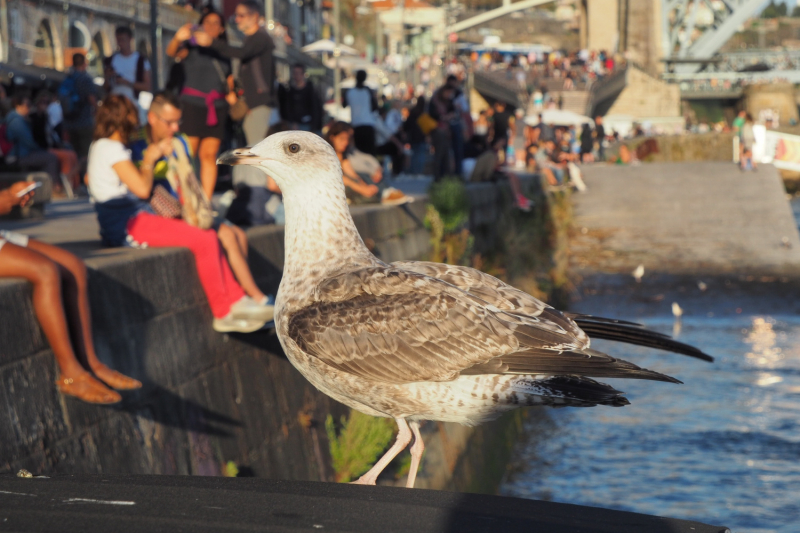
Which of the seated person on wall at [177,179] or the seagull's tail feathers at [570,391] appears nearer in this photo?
the seagull's tail feathers at [570,391]

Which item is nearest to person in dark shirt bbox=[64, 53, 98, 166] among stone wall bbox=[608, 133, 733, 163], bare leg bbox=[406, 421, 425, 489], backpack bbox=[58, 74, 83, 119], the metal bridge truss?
backpack bbox=[58, 74, 83, 119]

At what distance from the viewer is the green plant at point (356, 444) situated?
8.04 metres

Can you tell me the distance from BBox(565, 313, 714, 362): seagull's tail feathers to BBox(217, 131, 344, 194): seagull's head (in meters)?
1.07

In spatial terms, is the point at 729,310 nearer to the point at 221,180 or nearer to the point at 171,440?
the point at 221,180

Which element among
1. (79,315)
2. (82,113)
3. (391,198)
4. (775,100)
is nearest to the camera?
(79,315)

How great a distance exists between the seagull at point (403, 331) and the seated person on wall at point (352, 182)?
6574 mm

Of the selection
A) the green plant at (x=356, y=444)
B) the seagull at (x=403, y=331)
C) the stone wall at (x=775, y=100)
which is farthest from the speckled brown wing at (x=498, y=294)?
the stone wall at (x=775, y=100)

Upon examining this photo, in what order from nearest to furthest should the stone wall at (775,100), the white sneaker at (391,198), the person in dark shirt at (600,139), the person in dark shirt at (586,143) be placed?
1. the white sneaker at (391,198)
2. the person in dark shirt at (586,143)
3. the person in dark shirt at (600,139)
4. the stone wall at (775,100)

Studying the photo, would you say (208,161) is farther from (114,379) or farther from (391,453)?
(391,453)

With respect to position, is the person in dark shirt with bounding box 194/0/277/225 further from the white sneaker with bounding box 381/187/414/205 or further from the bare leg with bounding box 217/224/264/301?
the bare leg with bounding box 217/224/264/301

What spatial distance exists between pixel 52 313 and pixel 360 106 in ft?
44.4

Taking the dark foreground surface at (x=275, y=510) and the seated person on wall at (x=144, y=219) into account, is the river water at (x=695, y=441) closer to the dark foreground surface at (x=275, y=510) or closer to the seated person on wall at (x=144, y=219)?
the seated person on wall at (x=144, y=219)

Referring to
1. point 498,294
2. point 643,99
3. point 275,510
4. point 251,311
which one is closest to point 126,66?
point 251,311

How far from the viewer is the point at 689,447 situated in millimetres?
12977
